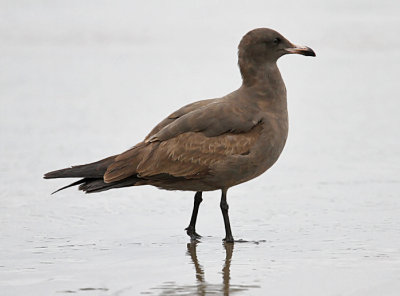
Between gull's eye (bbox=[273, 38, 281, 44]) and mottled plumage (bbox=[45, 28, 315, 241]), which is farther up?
gull's eye (bbox=[273, 38, 281, 44])

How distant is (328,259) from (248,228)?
4.15 ft

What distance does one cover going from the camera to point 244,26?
17.2 meters

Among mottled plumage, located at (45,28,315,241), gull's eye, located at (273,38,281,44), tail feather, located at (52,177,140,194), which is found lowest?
tail feather, located at (52,177,140,194)

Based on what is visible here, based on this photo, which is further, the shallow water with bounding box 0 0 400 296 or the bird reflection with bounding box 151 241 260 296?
the shallow water with bounding box 0 0 400 296

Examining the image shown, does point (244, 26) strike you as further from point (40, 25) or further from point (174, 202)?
point (174, 202)

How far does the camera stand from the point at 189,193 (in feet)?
27.2

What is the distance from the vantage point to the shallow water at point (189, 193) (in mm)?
5680

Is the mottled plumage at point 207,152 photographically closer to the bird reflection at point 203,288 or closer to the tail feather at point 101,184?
the tail feather at point 101,184

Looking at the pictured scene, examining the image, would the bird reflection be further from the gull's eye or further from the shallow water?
the gull's eye

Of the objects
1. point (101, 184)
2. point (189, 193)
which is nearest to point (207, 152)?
point (101, 184)

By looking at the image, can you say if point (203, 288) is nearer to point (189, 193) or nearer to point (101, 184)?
point (101, 184)

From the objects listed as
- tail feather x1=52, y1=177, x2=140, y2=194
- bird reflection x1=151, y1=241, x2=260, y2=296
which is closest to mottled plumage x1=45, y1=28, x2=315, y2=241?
tail feather x1=52, y1=177, x2=140, y2=194

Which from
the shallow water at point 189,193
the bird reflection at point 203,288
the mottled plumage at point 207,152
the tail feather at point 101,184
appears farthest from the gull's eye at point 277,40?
the bird reflection at point 203,288

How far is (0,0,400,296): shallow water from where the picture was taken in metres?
5.68
